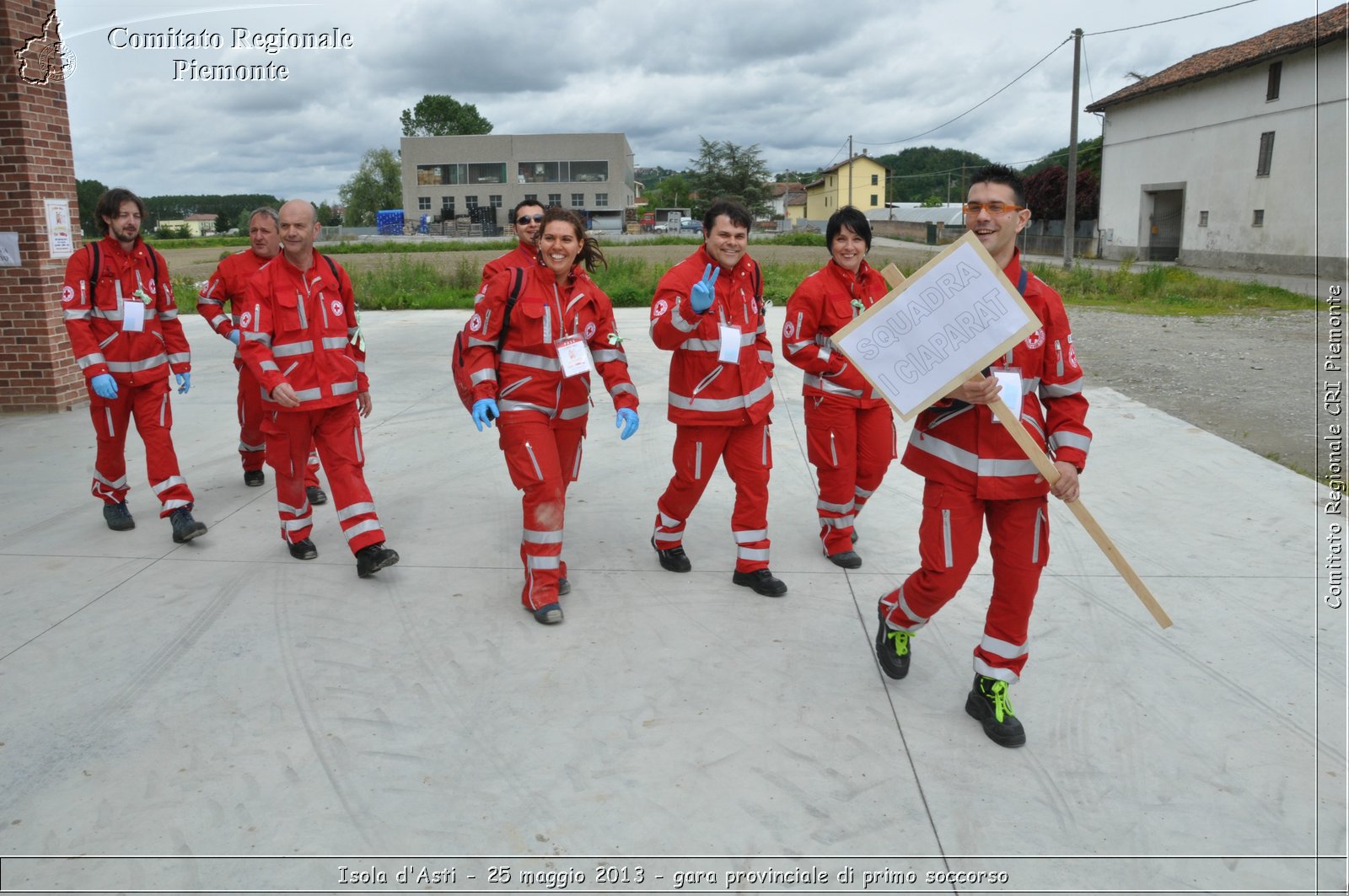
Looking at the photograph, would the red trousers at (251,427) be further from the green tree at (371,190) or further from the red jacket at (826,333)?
the green tree at (371,190)

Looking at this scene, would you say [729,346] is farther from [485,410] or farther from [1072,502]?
[1072,502]

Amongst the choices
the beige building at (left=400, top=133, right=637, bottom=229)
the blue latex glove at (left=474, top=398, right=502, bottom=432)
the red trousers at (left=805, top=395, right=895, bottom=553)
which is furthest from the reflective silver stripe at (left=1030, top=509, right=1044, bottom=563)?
the beige building at (left=400, top=133, right=637, bottom=229)

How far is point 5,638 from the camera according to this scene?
14.4ft

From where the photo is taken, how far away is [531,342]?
469 cm

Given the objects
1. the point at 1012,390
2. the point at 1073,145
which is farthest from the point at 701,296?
the point at 1073,145

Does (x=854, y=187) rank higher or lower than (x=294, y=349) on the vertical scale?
higher

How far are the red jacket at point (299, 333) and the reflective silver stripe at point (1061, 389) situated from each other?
11.7 ft

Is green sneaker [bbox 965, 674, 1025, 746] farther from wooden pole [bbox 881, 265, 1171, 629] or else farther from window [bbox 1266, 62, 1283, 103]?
window [bbox 1266, 62, 1283, 103]

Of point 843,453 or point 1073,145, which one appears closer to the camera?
point 843,453

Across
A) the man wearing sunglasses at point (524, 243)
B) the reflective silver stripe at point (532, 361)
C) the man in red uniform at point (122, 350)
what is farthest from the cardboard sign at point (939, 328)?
the man in red uniform at point (122, 350)

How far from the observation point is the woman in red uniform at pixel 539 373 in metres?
4.65

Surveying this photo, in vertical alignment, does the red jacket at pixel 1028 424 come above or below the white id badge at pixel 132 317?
below

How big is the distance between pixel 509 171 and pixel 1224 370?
80.1 metres

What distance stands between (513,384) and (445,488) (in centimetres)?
240
